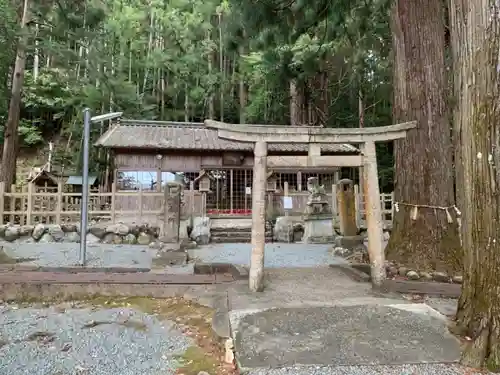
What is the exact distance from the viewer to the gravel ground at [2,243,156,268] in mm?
7324

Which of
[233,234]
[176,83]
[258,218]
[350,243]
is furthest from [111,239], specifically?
[176,83]

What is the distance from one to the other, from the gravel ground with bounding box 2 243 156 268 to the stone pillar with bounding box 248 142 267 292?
3458mm

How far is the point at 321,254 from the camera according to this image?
8.84 meters

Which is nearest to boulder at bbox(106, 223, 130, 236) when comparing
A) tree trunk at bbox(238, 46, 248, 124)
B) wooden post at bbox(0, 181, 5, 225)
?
wooden post at bbox(0, 181, 5, 225)

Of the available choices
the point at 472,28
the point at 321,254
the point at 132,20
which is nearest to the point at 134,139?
the point at 321,254

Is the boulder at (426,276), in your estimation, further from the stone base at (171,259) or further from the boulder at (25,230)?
the boulder at (25,230)

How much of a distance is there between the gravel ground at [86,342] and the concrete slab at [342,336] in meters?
0.64

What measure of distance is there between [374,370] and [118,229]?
29.4ft

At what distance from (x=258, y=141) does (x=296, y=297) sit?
69.8 inches

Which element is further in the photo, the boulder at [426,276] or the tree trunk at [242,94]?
the tree trunk at [242,94]

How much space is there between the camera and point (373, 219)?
440 centimetres

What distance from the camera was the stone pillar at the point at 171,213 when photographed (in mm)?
9633

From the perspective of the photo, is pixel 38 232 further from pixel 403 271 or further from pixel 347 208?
pixel 403 271

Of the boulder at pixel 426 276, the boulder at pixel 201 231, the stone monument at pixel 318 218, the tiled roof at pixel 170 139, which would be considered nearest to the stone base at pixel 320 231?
the stone monument at pixel 318 218
